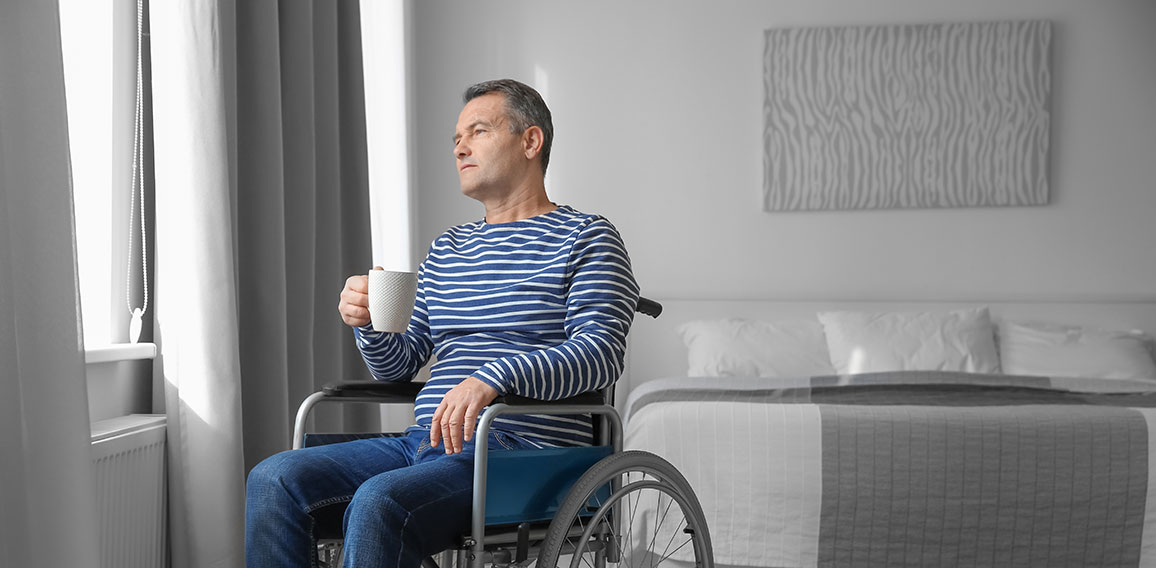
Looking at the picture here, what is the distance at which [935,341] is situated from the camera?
3.50m

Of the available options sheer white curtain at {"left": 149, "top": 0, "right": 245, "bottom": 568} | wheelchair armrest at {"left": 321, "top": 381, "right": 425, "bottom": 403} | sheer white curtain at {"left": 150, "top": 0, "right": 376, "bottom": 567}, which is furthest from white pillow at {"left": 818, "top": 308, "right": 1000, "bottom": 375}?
sheer white curtain at {"left": 149, "top": 0, "right": 245, "bottom": 568}

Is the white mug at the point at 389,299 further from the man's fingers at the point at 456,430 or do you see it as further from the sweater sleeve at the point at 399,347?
the sweater sleeve at the point at 399,347

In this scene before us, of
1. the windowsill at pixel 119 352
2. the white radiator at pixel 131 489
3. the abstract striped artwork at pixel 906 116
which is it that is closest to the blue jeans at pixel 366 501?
the white radiator at pixel 131 489

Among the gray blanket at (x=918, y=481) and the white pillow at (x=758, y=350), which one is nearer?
the gray blanket at (x=918, y=481)

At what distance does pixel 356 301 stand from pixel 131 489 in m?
0.59

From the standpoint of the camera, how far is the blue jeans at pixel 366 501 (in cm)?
123

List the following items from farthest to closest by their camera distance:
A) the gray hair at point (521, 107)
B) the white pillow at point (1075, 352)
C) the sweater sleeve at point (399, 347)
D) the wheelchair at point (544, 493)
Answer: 1. the white pillow at point (1075, 352)
2. the gray hair at point (521, 107)
3. the sweater sleeve at point (399, 347)
4. the wheelchair at point (544, 493)

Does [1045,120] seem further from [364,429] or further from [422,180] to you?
[364,429]

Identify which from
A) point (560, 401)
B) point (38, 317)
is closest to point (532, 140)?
point (560, 401)

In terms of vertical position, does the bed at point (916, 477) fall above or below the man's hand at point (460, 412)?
below

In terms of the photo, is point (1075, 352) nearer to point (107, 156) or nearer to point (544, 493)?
point (544, 493)

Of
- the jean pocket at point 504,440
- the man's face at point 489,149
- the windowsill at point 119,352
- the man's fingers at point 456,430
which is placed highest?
the man's face at point 489,149

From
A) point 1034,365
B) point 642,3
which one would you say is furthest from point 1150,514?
point 642,3

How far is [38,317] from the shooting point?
1.22 metres
